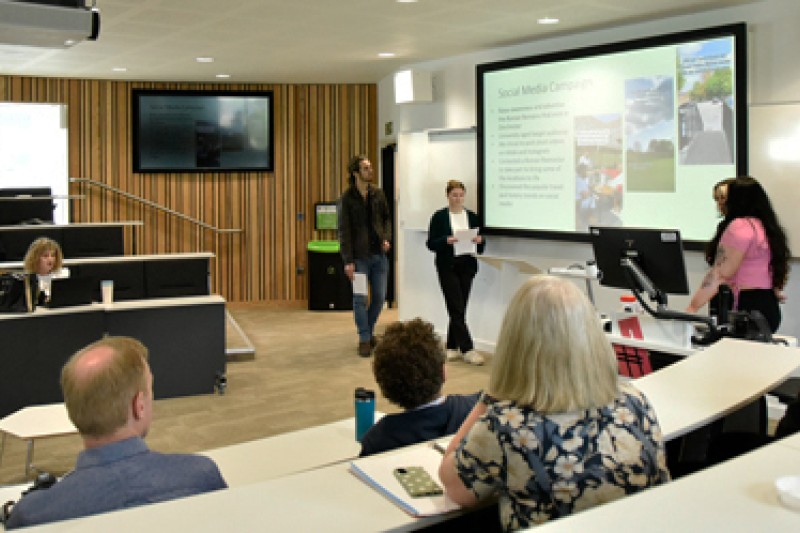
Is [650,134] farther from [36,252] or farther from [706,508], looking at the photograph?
[706,508]

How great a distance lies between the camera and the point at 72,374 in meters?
2.17

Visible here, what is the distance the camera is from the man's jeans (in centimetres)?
745

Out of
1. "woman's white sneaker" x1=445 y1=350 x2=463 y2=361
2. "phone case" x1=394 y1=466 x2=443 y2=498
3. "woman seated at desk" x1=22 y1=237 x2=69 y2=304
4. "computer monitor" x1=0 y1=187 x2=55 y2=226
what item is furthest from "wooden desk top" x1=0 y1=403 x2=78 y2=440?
"computer monitor" x1=0 y1=187 x2=55 y2=226

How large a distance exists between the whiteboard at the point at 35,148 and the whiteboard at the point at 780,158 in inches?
295

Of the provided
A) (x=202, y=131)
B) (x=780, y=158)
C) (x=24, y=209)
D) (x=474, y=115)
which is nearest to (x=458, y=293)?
(x=474, y=115)

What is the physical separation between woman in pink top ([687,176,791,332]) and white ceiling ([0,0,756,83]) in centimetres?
174

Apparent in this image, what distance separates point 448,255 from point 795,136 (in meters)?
2.88

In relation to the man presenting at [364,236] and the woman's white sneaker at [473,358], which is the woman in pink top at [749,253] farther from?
the man presenting at [364,236]

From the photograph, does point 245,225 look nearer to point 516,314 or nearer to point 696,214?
point 696,214

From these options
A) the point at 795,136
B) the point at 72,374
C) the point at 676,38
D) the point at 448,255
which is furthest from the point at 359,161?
the point at 72,374

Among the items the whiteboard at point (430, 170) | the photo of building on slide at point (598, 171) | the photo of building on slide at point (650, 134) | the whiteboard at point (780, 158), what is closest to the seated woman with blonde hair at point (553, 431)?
the whiteboard at point (780, 158)

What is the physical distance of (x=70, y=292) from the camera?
5797mm

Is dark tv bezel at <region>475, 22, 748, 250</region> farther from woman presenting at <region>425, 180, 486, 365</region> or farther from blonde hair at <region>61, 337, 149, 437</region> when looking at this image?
blonde hair at <region>61, 337, 149, 437</region>

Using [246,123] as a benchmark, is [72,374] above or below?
below
